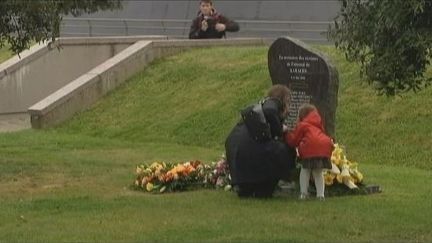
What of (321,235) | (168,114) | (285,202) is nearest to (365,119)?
(168,114)

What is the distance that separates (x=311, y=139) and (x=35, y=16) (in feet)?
12.5

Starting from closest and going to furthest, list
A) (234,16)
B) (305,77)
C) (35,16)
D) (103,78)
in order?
(305,77) < (35,16) < (103,78) < (234,16)

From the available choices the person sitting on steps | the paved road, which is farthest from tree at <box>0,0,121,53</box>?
the paved road

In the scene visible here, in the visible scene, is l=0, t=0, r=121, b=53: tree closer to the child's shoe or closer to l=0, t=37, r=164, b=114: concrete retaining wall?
the child's shoe

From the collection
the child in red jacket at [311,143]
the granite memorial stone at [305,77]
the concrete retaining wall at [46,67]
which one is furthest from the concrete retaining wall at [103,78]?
A: the child in red jacket at [311,143]

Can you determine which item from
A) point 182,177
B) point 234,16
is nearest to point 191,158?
point 182,177

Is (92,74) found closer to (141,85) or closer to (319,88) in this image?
(141,85)

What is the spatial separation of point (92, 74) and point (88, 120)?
199cm

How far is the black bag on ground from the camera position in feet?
35.0

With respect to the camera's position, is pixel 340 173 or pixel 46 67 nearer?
pixel 340 173

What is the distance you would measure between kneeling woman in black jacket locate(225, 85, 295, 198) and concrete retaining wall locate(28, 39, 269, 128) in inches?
388

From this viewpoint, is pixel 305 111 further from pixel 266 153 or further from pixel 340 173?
pixel 340 173

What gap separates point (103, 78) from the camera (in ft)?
72.0

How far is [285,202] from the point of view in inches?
425
